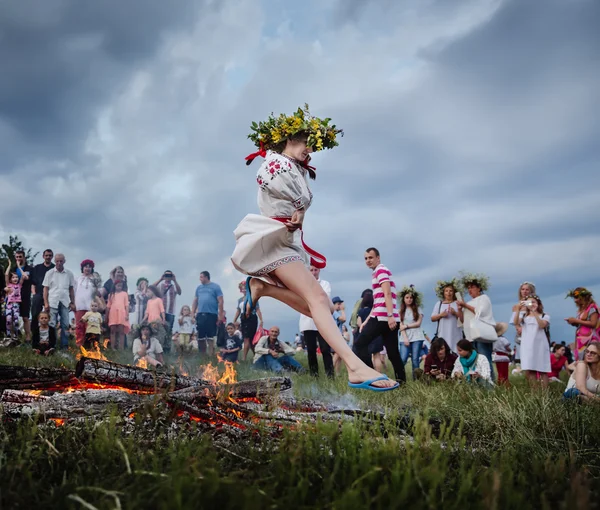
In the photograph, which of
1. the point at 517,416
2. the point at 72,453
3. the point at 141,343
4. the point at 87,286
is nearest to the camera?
the point at 72,453

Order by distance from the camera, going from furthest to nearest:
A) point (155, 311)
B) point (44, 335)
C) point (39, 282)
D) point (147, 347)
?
point (155, 311) < point (39, 282) < point (147, 347) < point (44, 335)

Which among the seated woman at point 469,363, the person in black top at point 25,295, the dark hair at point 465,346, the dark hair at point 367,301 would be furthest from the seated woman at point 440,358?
the person in black top at point 25,295

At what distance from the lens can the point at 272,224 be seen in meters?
4.50

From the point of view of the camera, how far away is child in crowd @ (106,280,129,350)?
1398 centimetres

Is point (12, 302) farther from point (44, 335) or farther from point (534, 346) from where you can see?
point (534, 346)

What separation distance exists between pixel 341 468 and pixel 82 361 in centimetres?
330

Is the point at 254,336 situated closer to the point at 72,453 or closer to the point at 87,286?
the point at 87,286

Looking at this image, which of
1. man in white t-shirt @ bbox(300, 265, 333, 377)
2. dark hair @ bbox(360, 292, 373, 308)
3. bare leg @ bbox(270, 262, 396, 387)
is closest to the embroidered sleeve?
bare leg @ bbox(270, 262, 396, 387)

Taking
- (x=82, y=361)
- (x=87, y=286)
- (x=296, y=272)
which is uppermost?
(x=87, y=286)

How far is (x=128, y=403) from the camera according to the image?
14.6ft

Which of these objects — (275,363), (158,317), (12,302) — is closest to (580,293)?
(275,363)

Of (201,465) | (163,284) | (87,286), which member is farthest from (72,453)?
(163,284)

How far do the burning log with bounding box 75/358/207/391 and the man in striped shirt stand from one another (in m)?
3.90

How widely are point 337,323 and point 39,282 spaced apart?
24.4 ft
